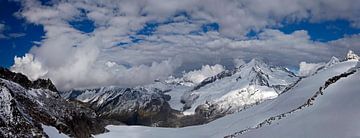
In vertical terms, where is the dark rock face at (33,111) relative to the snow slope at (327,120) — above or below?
above

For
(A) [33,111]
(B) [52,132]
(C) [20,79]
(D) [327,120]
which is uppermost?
(C) [20,79]

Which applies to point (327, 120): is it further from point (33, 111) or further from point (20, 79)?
point (20, 79)

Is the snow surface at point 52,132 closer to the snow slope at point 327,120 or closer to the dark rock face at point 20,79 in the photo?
the dark rock face at point 20,79

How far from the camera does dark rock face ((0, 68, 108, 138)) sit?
59.1m

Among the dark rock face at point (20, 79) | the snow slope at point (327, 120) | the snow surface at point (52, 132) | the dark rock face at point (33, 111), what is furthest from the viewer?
the dark rock face at point (20, 79)

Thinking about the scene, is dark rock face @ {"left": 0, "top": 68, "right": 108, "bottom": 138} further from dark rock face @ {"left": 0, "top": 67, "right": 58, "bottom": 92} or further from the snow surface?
the snow surface

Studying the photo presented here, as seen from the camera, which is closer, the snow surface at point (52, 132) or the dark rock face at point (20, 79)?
the snow surface at point (52, 132)

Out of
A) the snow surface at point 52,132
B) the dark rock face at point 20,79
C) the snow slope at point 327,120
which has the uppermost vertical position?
the dark rock face at point 20,79

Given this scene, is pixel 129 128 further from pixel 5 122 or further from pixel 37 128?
pixel 5 122

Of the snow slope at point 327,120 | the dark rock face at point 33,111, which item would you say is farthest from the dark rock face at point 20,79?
the snow slope at point 327,120

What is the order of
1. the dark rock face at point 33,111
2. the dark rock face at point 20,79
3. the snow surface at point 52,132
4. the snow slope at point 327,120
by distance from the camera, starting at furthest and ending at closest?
1. the dark rock face at point 20,79
2. the snow surface at point 52,132
3. the dark rock face at point 33,111
4. the snow slope at point 327,120

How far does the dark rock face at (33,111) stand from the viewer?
59094 mm

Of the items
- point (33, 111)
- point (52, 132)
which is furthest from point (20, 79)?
point (52, 132)

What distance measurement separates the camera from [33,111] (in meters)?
83.0
